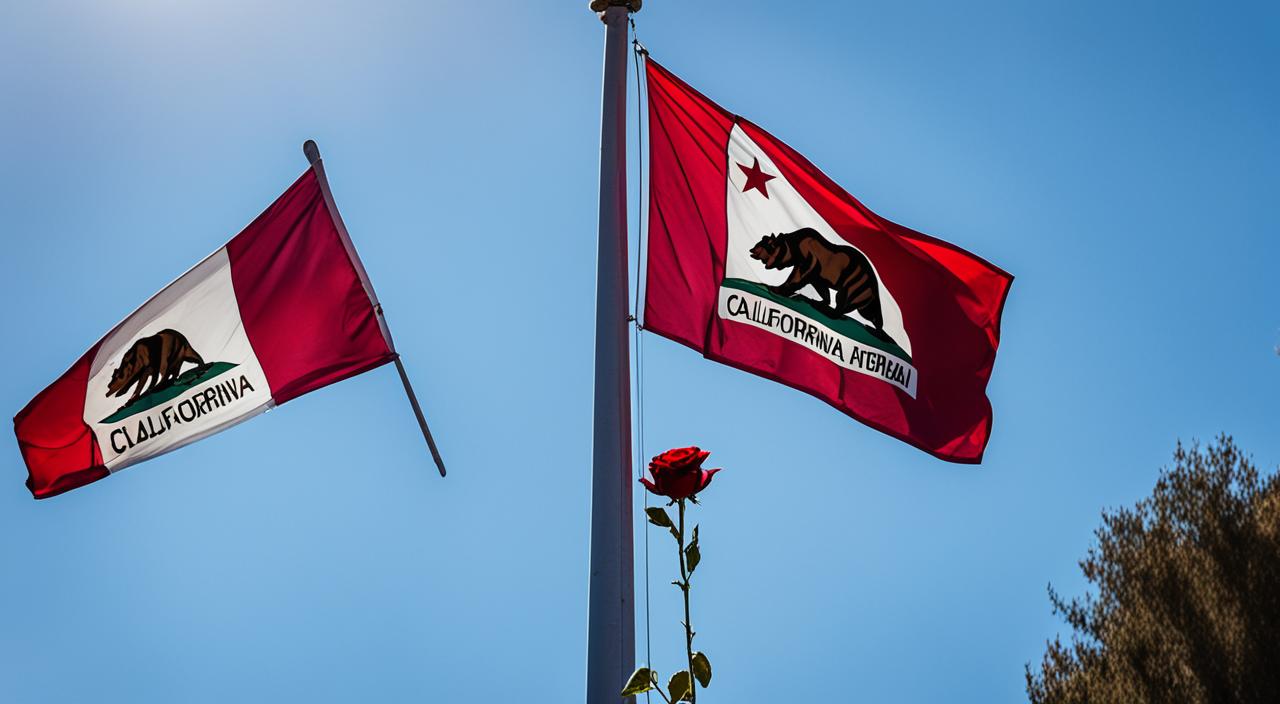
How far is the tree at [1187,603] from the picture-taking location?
9461mm

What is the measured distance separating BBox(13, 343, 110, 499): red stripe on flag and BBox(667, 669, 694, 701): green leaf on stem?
14.5 feet

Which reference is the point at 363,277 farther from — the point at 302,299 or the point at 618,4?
the point at 618,4

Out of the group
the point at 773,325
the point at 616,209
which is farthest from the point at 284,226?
the point at 773,325

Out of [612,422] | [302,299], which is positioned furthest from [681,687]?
[302,299]

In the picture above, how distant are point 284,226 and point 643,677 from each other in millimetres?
4222

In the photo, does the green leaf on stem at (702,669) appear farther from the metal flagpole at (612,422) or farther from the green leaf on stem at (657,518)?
the metal flagpole at (612,422)

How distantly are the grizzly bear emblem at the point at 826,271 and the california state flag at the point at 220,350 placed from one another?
205cm

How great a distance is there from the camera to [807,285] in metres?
5.98

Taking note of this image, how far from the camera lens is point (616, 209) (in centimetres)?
577

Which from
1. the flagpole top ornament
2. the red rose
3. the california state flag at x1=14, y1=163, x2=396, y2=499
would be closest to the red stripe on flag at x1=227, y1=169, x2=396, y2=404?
the california state flag at x1=14, y1=163, x2=396, y2=499

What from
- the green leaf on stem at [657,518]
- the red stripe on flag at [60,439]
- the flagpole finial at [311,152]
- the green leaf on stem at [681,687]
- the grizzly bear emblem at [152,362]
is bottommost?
the green leaf on stem at [681,687]

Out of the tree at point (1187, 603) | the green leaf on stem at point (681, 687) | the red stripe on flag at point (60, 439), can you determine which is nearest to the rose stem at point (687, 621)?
the green leaf on stem at point (681, 687)

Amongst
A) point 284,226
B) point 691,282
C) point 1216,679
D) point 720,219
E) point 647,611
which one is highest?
point 284,226

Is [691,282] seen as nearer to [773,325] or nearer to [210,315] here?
[773,325]
